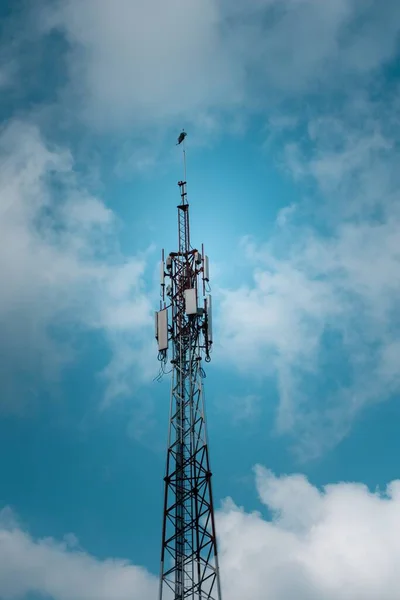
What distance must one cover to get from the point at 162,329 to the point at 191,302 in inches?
149

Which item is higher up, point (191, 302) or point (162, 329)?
point (191, 302)

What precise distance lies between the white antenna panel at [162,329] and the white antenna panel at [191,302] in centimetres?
→ 252

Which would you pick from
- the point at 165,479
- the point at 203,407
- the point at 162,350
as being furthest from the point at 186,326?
the point at 165,479

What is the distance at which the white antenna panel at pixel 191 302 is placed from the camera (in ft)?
233

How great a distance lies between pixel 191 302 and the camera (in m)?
71.2

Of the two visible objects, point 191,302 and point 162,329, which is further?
point 162,329

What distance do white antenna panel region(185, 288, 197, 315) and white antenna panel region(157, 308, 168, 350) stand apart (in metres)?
2.52

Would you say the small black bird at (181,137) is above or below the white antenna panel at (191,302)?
above

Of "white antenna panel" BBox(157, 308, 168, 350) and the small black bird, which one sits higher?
the small black bird

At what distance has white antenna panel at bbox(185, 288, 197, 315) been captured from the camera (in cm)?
7100

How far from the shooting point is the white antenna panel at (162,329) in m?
71.7

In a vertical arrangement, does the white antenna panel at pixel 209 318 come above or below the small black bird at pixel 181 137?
below

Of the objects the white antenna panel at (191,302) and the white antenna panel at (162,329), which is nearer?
the white antenna panel at (191,302)

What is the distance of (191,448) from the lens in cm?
6725
